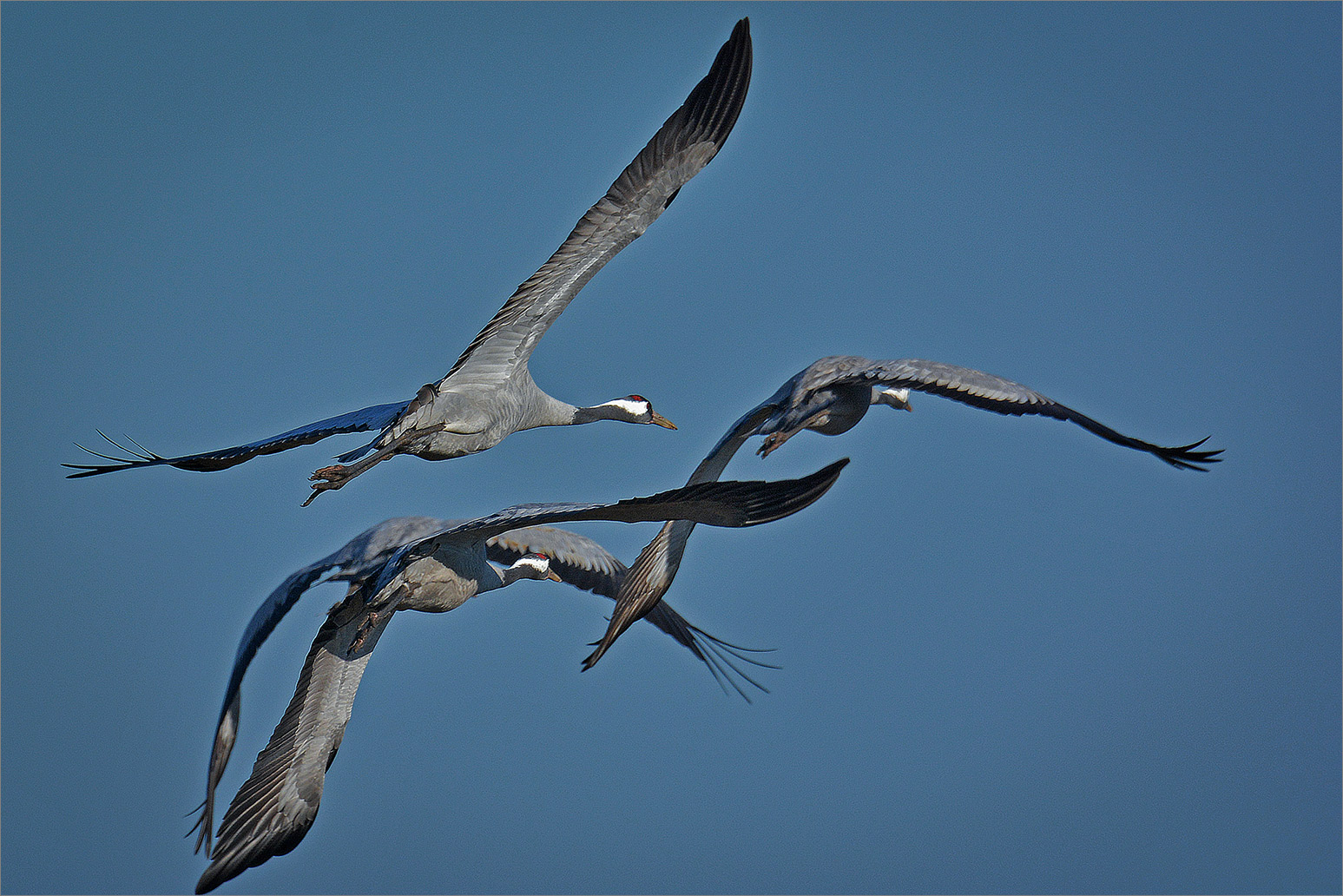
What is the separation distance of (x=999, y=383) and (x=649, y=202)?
3.79m

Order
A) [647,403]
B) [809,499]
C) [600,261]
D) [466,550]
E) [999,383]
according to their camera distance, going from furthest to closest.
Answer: [647,403] < [999,383] < [466,550] < [600,261] < [809,499]

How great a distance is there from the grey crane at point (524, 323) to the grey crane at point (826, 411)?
1.72m

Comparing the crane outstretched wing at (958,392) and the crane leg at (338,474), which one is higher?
the crane outstretched wing at (958,392)

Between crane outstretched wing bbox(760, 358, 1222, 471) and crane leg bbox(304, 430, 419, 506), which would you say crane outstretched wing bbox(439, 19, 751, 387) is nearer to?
crane leg bbox(304, 430, 419, 506)

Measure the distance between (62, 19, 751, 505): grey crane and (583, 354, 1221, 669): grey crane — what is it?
1717mm

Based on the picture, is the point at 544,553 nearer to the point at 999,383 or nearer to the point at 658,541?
the point at 658,541

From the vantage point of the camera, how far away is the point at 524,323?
38.4ft

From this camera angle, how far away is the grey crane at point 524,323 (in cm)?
1140

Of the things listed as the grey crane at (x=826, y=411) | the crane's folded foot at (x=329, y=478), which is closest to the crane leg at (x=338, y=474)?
the crane's folded foot at (x=329, y=478)

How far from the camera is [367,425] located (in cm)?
1197

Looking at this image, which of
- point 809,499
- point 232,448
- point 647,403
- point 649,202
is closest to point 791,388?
point 647,403

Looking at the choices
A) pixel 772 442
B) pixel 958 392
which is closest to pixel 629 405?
pixel 772 442

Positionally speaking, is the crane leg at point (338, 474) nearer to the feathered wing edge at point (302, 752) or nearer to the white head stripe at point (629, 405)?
the feathered wing edge at point (302, 752)

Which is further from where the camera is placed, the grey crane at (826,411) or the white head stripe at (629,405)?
the white head stripe at (629,405)
